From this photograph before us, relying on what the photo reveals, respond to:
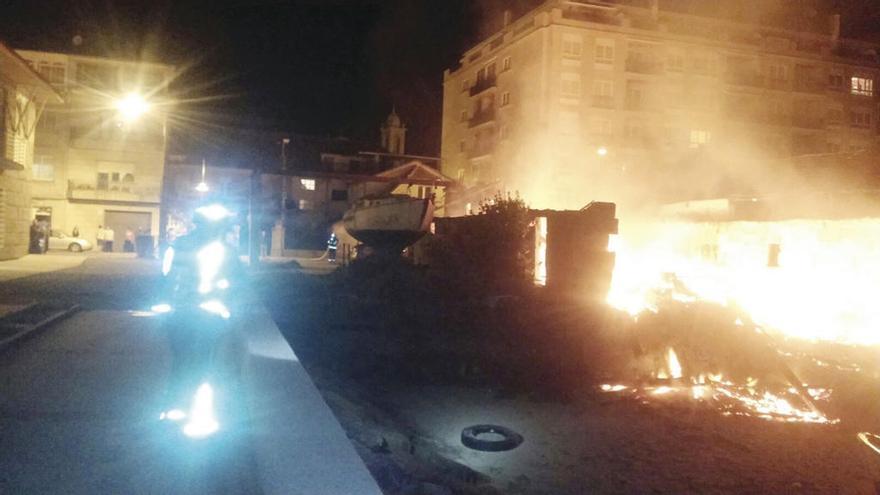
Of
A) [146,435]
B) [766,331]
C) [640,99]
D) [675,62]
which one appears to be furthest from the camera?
[675,62]

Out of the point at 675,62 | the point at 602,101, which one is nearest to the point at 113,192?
the point at 602,101

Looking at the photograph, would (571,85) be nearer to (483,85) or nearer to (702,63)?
(483,85)

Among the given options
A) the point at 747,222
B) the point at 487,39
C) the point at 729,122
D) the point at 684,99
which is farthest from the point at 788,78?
the point at 747,222

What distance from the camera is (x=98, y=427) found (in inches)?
188

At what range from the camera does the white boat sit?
76.3 ft

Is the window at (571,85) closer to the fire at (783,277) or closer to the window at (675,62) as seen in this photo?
the window at (675,62)

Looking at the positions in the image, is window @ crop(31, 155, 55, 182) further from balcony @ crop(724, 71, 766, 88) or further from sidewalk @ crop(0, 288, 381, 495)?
balcony @ crop(724, 71, 766, 88)

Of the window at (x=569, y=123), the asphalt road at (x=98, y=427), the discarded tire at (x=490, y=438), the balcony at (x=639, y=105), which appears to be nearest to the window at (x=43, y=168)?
the window at (x=569, y=123)

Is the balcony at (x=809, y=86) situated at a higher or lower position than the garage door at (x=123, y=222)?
higher

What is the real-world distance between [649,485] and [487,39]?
5159 cm

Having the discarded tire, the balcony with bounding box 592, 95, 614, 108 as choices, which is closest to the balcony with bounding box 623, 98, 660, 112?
the balcony with bounding box 592, 95, 614, 108

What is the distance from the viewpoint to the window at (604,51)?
4600 cm

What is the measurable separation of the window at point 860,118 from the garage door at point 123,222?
57870 mm

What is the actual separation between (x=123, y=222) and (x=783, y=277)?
132 feet
